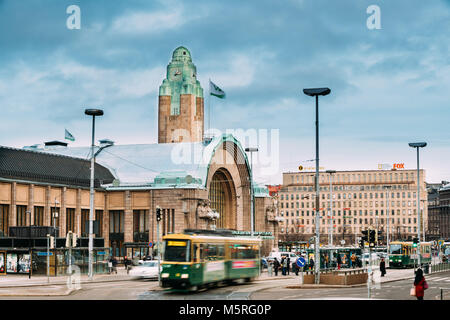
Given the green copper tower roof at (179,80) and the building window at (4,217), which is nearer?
the building window at (4,217)

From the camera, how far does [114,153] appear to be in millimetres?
104500

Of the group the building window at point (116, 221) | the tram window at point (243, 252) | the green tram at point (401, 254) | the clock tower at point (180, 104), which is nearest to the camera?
the tram window at point (243, 252)

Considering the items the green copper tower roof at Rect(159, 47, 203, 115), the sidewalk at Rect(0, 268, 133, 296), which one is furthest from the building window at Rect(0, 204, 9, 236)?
the green copper tower roof at Rect(159, 47, 203, 115)

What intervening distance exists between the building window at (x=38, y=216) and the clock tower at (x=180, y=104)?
45067 mm

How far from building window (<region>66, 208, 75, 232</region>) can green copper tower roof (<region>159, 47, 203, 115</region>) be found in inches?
1703

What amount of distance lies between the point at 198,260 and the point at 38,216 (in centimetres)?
5028

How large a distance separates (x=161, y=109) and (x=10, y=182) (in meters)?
53.3

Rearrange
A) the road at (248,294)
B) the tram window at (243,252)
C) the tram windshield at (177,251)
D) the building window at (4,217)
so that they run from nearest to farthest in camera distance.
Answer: the road at (248,294) < the tram windshield at (177,251) < the tram window at (243,252) < the building window at (4,217)

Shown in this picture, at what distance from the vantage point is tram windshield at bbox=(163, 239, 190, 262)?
38.0m

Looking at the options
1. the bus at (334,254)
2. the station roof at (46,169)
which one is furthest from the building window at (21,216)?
the bus at (334,254)

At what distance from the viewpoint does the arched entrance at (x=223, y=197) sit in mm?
104438

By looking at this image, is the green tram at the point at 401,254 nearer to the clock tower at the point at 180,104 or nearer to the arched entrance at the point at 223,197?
the arched entrance at the point at 223,197

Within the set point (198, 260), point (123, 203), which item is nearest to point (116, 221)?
point (123, 203)
